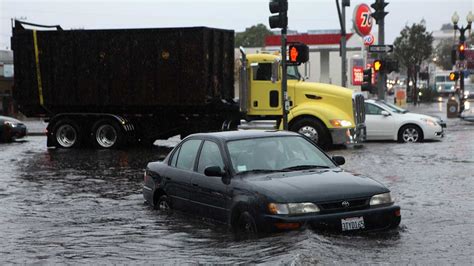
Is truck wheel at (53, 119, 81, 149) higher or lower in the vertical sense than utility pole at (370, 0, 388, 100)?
lower

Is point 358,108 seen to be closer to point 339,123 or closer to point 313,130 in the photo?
point 339,123

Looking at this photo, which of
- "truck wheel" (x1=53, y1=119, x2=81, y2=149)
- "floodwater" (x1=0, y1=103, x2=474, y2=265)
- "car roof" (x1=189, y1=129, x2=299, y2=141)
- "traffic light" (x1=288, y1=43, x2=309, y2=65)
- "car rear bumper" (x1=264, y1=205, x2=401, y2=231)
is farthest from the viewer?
"truck wheel" (x1=53, y1=119, x2=81, y2=149)

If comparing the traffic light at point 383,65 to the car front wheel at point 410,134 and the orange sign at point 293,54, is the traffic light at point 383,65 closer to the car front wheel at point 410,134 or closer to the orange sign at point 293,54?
the car front wheel at point 410,134

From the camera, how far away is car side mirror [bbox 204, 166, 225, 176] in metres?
9.00

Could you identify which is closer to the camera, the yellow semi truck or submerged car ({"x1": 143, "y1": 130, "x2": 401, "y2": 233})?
submerged car ({"x1": 143, "y1": 130, "x2": 401, "y2": 233})

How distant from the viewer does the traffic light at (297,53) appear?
56.4 feet

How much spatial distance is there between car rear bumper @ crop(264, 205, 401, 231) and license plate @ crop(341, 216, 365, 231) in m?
0.03

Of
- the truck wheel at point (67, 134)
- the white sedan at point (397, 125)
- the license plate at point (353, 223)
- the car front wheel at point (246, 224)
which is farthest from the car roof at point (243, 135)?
the white sedan at point (397, 125)

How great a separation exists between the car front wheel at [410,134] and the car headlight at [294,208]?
16363mm

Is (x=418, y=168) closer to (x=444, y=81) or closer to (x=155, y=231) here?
(x=155, y=231)

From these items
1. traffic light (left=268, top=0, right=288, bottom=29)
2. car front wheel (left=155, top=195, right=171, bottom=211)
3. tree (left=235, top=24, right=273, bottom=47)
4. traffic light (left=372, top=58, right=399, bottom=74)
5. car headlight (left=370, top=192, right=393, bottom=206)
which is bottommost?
car front wheel (left=155, top=195, right=171, bottom=211)

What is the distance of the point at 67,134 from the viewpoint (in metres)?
23.6

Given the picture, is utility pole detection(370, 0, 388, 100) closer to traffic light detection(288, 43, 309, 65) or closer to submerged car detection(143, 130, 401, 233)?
traffic light detection(288, 43, 309, 65)

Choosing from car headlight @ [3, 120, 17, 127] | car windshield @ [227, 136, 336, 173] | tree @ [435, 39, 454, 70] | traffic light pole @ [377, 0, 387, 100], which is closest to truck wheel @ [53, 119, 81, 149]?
car headlight @ [3, 120, 17, 127]
